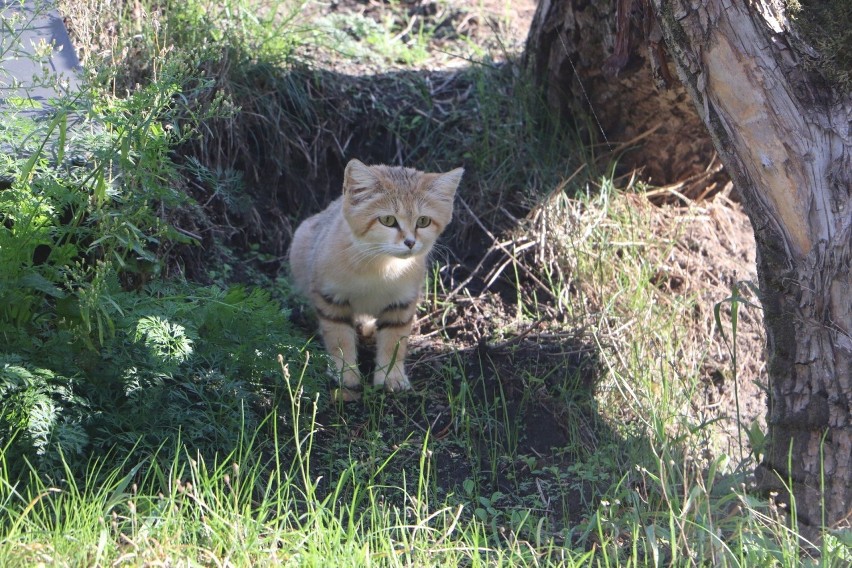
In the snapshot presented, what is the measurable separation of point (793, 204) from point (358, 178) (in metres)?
1.88

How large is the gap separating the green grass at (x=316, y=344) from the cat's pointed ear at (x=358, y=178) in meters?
0.60

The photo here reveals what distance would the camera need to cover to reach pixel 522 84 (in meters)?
5.18

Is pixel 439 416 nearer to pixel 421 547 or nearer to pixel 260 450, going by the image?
pixel 260 450

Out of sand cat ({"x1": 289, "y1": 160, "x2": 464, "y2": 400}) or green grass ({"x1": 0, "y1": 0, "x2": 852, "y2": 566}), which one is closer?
green grass ({"x1": 0, "y1": 0, "x2": 852, "y2": 566})

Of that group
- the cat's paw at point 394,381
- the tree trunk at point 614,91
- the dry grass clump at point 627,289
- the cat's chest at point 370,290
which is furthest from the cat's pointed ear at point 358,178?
the tree trunk at point 614,91

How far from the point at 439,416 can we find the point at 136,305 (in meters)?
1.44

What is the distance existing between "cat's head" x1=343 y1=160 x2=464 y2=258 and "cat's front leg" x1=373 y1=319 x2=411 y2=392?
0.39 metres

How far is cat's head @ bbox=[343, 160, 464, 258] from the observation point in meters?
3.98

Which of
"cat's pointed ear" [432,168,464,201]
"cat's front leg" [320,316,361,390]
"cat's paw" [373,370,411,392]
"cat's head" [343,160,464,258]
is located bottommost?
"cat's paw" [373,370,411,392]

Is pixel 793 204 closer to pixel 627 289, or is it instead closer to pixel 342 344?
pixel 627 289

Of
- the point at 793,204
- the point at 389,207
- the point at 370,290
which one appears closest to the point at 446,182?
the point at 389,207

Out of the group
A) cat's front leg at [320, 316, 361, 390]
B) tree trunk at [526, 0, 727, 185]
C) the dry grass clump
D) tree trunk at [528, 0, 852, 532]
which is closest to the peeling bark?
tree trunk at [528, 0, 852, 532]

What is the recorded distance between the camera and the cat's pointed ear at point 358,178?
13.0 feet

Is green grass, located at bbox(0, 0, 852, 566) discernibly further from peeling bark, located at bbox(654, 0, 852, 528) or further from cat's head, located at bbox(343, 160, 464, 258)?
cat's head, located at bbox(343, 160, 464, 258)
